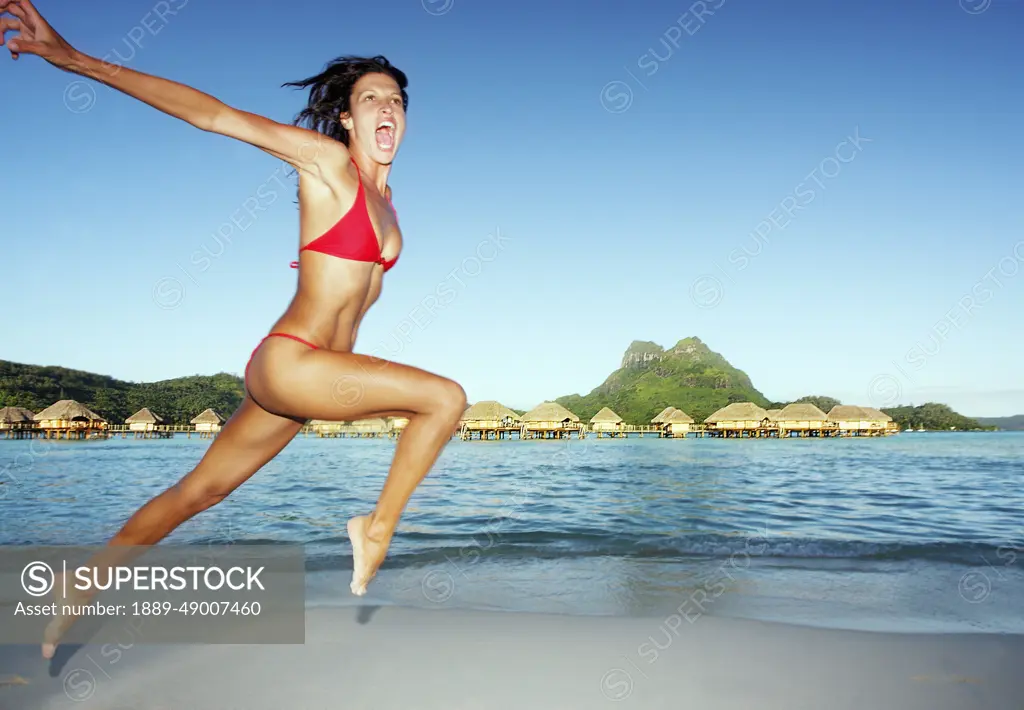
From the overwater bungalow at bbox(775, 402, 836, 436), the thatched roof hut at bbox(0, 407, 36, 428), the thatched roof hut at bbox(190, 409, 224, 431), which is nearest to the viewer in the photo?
the thatched roof hut at bbox(0, 407, 36, 428)

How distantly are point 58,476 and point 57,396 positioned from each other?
53575 millimetres

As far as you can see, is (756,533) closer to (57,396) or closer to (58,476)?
(58,476)

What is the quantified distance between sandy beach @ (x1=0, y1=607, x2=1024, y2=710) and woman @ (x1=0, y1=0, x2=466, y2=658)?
175 cm

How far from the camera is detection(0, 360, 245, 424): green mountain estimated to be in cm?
6253

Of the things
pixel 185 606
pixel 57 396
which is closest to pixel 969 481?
pixel 185 606

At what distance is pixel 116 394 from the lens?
7031 centimetres

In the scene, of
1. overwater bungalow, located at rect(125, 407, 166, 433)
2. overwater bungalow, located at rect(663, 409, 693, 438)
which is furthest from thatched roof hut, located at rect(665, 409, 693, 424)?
overwater bungalow, located at rect(125, 407, 166, 433)

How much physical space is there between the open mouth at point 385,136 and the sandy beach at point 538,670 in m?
2.54

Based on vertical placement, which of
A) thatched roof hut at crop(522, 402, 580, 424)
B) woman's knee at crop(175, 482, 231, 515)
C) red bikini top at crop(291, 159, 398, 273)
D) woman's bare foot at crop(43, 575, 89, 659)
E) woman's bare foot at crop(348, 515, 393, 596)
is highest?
thatched roof hut at crop(522, 402, 580, 424)

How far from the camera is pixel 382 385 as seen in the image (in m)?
1.87

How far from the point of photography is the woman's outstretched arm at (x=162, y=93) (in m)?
1.84

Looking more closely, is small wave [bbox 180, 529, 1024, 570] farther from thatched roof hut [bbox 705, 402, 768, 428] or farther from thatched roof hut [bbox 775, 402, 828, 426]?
thatched roof hut [bbox 775, 402, 828, 426]

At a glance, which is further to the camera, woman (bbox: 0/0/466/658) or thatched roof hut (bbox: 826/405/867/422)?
thatched roof hut (bbox: 826/405/867/422)

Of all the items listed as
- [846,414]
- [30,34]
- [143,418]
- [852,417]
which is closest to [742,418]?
[846,414]
